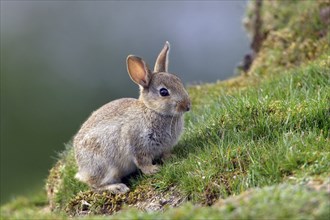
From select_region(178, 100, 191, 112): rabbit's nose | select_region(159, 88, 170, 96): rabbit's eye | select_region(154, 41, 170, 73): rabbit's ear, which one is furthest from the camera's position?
select_region(154, 41, 170, 73): rabbit's ear

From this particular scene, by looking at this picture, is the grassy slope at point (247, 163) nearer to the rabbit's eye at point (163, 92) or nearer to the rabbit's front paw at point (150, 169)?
the rabbit's front paw at point (150, 169)

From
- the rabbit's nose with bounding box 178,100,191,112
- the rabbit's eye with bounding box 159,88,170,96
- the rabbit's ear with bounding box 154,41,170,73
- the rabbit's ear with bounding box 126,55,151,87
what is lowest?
the rabbit's nose with bounding box 178,100,191,112

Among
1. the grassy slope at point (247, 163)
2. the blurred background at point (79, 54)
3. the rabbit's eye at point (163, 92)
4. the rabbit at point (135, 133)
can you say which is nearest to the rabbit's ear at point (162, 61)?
the rabbit at point (135, 133)

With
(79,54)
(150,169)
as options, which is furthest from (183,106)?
(79,54)

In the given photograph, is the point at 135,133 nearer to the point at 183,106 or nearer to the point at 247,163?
the point at 183,106

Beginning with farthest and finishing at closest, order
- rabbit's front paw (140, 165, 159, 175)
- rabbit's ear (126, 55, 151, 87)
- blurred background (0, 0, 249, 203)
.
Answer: blurred background (0, 0, 249, 203) < rabbit's ear (126, 55, 151, 87) < rabbit's front paw (140, 165, 159, 175)

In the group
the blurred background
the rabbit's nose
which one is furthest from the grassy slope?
the blurred background

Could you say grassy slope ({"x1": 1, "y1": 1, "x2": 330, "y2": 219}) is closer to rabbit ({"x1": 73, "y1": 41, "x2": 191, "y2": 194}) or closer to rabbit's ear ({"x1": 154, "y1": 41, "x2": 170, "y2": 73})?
rabbit ({"x1": 73, "y1": 41, "x2": 191, "y2": 194})

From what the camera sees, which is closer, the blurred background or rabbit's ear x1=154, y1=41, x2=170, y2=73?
rabbit's ear x1=154, y1=41, x2=170, y2=73
